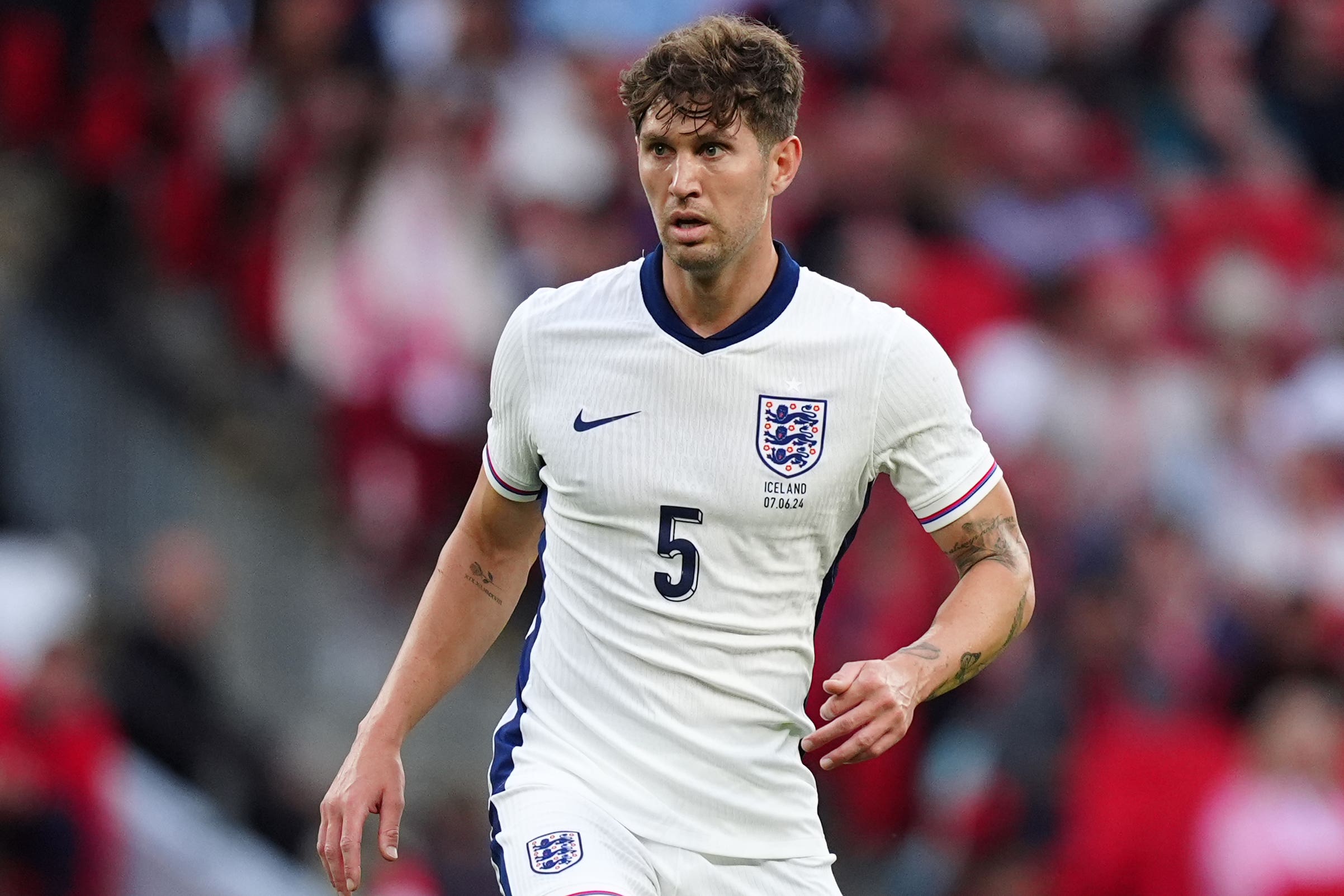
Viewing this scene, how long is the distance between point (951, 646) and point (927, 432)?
0.48 meters

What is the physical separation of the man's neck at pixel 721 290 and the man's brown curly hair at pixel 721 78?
254 mm

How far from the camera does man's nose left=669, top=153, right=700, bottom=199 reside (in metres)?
4.16

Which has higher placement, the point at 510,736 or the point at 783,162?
the point at 783,162

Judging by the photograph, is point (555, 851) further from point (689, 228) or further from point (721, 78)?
point (721, 78)

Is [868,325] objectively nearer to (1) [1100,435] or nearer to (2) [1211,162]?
→ (1) [1100,435]

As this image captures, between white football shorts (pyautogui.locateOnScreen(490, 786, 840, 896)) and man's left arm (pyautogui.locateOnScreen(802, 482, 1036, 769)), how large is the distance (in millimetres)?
308

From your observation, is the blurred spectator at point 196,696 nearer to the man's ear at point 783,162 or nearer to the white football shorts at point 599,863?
the white football shorts at point 599,863

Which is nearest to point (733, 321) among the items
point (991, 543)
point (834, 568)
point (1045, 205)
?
point (834, 568)

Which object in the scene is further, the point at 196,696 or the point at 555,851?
the point at 196,696

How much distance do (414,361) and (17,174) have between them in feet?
7.80

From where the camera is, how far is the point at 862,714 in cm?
372

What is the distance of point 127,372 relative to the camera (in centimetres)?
1023

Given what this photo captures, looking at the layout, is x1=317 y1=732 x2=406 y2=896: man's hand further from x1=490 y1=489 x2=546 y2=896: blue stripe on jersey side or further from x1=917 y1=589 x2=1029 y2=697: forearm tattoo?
x1=917 y1=589 x2=1029 y2=697: forearm tattoo

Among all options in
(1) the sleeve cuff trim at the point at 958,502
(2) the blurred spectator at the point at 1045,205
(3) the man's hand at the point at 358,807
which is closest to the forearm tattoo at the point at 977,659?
(1) the sleeve cuff trim at the point at 958,502
